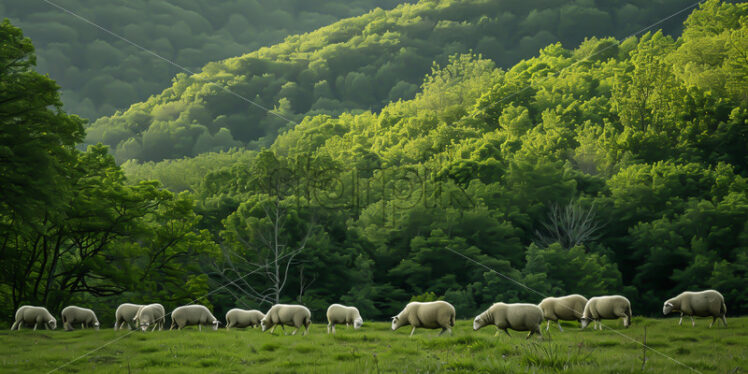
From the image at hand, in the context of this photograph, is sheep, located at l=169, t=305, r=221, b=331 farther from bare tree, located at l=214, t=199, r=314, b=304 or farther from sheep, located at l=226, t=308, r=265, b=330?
bare tree, located at l=214, t=199, r=314, b=304

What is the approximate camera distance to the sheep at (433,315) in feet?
53.5

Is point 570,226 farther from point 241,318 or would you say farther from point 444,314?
point 444,314

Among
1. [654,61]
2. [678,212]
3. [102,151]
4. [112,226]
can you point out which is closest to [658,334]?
[112,226]

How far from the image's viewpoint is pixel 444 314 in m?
16.3

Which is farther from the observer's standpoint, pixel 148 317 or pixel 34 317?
pixel 34 317

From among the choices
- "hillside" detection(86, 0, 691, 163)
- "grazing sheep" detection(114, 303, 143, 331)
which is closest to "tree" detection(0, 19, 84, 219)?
"grazing sheep" detection(114, 303, 143, 331)

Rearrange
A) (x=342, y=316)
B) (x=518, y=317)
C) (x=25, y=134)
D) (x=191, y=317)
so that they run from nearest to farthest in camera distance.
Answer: (x=518, y=317) < (x=342, y=316) < (x=191, y=317) < (x=25, y=134)

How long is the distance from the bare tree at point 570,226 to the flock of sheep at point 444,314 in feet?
127

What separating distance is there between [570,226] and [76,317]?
47.8 meters

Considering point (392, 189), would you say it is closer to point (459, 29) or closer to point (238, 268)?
point (238, 268)

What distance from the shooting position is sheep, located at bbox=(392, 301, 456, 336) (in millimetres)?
16312

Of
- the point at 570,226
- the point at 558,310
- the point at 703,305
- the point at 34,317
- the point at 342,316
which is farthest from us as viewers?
the point at 570,226

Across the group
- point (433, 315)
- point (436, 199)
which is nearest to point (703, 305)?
point (433, 315)


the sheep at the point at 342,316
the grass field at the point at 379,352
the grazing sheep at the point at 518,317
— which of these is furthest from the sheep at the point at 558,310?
the sheep at the point at 342,316
